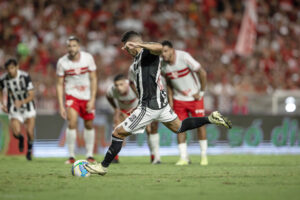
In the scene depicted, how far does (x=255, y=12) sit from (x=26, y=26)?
8.94 m

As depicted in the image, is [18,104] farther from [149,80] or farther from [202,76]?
[149,80]

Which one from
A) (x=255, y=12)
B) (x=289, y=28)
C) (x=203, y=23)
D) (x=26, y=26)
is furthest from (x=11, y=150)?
(x=289, y=28)

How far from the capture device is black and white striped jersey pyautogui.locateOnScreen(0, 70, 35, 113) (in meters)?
12.3

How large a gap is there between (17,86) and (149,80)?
5608 mm

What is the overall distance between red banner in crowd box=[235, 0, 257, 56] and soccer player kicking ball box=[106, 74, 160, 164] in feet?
30.9

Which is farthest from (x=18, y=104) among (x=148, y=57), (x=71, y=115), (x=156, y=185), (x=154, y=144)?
(x=156, y=185)

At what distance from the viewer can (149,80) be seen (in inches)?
301

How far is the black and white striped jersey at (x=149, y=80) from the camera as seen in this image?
7.55m

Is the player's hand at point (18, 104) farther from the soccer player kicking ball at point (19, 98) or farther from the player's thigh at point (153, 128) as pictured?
the player's thigh at point (153, 128)

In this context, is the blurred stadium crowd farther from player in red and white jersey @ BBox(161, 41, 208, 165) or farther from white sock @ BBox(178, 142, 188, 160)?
white sock @ BBox(178, 142, 188, 160)

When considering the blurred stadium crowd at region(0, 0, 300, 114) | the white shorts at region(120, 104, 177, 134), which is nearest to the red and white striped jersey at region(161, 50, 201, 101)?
the white shorts at region(120, 104, 177, 134)

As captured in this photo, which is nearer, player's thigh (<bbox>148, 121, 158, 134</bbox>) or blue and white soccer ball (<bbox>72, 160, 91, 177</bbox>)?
blue and white soccer ball (<bbox>72, 160, 91, 177</bbox>)

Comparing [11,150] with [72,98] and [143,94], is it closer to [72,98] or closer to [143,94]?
[72,98]

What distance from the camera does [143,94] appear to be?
302 inches
